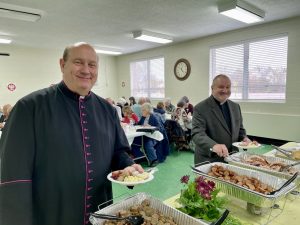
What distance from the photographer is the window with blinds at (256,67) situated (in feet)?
17.6

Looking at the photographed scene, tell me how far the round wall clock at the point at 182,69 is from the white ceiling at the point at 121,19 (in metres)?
0.77

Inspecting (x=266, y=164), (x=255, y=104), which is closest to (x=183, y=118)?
(x=255, y=104)

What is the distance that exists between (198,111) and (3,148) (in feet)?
4.92

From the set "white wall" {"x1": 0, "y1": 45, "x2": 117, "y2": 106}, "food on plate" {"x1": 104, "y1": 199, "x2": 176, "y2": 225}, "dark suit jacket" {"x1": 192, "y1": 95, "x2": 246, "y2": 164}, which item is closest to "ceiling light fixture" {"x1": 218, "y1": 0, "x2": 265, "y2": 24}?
"dark suit jacket" {"x1": 192, "y1": 95, "x2": 246, "y2": 164}

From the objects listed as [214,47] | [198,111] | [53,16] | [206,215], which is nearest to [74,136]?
[206,215]

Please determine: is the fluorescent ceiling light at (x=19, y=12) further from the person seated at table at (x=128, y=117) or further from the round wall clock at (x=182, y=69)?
the round wall clock at (x=182, y=69)

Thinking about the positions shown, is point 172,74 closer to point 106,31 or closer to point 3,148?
point 106,31

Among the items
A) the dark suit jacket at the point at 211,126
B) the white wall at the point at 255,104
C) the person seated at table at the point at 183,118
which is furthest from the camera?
the person seated at table at the point at 183,118

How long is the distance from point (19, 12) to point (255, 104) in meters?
5.29

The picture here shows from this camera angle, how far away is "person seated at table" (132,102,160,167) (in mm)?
4285

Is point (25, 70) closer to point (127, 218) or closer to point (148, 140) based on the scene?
point (148, 140)

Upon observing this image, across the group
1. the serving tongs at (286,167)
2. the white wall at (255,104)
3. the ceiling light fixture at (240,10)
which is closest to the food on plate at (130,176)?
the serving tongs at (286,167)

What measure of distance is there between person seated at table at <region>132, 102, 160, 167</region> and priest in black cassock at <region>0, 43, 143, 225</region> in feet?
9.65

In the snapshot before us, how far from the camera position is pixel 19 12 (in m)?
4.04
